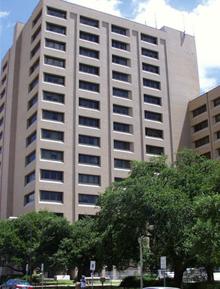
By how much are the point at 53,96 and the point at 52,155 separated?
11.2 meters

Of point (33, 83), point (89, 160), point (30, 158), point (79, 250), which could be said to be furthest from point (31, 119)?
point (79, 250)

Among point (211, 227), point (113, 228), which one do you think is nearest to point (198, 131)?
point (113, 228)

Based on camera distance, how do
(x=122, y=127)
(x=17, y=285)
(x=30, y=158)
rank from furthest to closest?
(x=122, y=127), (x=30, y=158), (x=17, y=285)

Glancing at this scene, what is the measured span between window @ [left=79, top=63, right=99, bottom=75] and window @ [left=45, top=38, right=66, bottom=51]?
4586 mm

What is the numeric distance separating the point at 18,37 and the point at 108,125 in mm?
30932

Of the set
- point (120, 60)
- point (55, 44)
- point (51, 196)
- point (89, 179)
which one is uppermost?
point (55, 44)

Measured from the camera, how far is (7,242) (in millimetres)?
58344

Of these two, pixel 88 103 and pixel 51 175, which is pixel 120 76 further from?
pixel 51 175

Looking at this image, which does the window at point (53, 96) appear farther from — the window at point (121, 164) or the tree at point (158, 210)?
the tree at point (158, 210)

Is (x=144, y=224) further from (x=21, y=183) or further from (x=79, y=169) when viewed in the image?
(x=21, y=183)

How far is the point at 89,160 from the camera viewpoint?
8294 centimetres

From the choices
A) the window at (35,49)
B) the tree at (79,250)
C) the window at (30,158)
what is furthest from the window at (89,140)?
the tree at (79,250)

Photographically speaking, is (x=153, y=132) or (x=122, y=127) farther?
(x=153, y=132)

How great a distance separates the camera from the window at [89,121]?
84.8 meters
